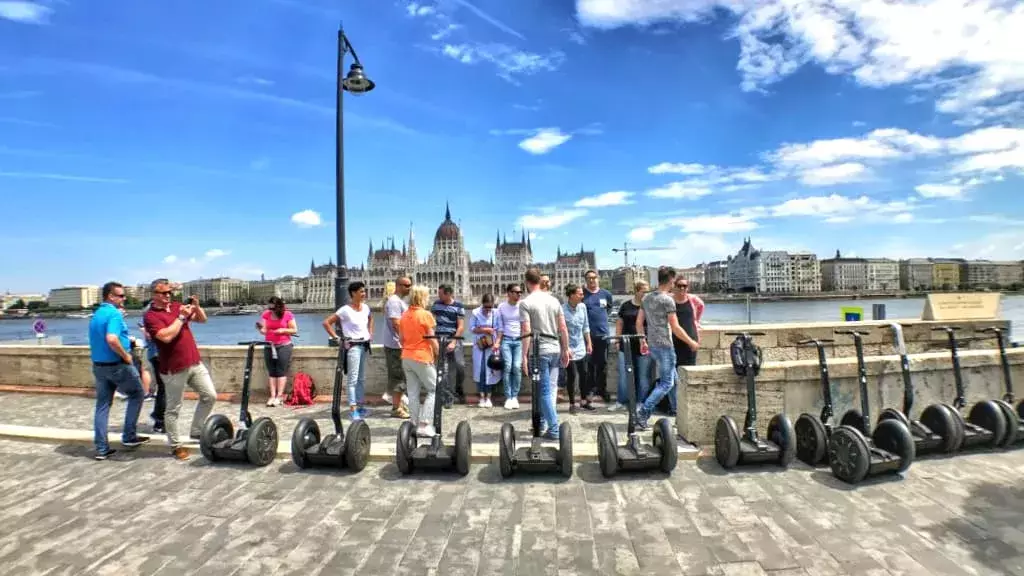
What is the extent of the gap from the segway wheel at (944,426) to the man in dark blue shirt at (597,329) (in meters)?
3.74

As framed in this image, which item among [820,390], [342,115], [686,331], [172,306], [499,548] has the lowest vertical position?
[499,548]

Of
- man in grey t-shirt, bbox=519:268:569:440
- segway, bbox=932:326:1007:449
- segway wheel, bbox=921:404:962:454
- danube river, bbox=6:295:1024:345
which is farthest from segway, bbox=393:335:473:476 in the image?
danube river, bbox=6:295:1024:345

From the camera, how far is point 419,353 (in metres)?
5.96

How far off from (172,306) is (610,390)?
6.19m

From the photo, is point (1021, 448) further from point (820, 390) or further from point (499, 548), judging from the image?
point (499, 548)

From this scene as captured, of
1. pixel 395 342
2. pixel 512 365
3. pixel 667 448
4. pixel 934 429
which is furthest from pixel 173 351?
pixel 934 429

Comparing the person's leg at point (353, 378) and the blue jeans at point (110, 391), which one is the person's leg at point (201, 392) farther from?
the person's leg at point (353, 378)

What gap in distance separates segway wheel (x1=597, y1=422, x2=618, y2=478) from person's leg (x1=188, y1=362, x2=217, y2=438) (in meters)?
4.32

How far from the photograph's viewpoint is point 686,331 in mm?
7188

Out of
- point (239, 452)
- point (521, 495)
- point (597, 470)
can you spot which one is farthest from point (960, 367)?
point (239, 452)

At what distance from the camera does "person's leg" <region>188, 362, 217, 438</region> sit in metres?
5.98

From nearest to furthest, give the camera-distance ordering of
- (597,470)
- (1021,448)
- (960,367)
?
(597,470)
(1021,448)
(960,367)

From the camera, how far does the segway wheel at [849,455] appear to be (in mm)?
4484

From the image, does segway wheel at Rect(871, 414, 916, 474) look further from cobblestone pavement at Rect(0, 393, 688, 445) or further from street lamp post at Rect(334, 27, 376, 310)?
street lamp post at Rect(334, 27, 376, 310)
